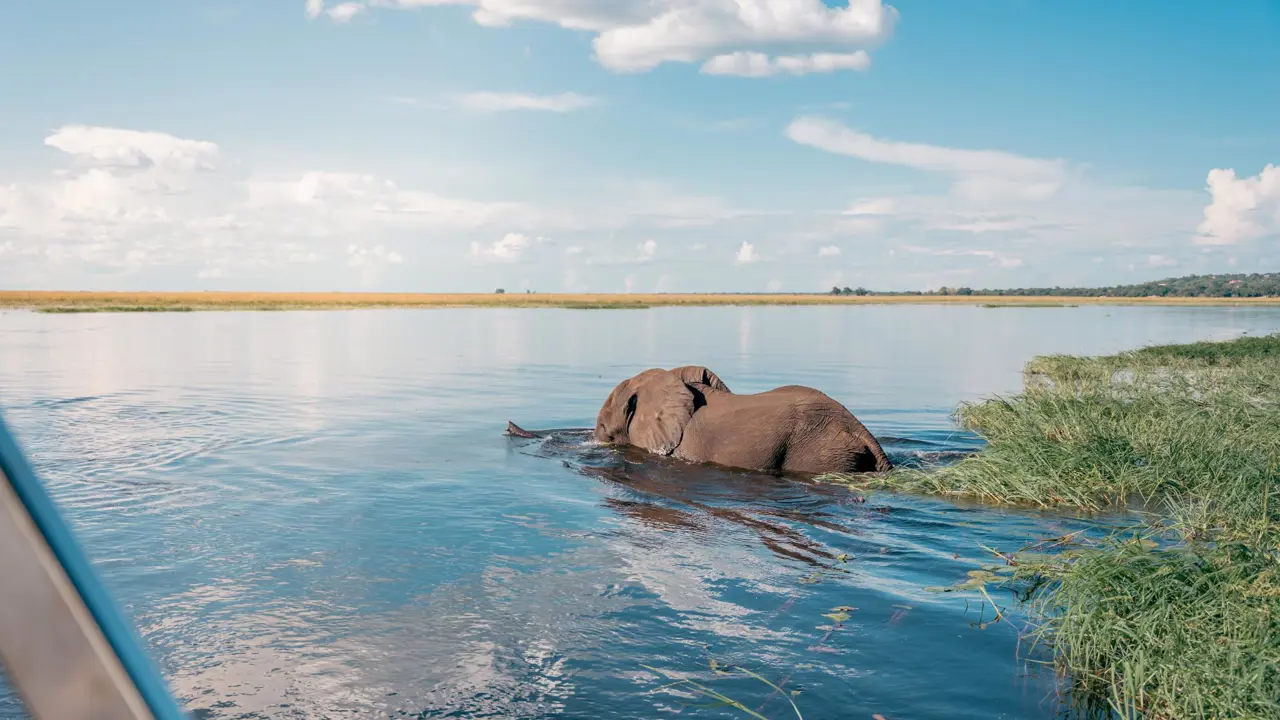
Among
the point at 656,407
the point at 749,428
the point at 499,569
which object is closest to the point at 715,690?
the point at 499,569

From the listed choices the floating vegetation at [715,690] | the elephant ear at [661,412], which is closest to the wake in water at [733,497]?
→ the elephant ear at [661,412]

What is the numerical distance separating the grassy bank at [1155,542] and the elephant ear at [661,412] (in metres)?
3.03

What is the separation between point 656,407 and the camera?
12.6 m

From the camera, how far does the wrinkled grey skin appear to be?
1134cm

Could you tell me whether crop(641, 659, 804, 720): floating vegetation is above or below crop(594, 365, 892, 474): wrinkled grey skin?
below

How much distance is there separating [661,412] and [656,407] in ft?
0.53

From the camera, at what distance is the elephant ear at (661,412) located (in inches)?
485

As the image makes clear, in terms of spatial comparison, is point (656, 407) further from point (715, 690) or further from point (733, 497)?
point (715, 690)

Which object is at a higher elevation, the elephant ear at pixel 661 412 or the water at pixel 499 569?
the elephant ear at pixel 661 412

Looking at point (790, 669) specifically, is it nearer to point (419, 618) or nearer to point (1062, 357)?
point (419, 618)

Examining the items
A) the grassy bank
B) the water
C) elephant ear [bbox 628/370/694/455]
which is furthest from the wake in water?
the grassy bank

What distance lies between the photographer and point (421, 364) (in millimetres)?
30672

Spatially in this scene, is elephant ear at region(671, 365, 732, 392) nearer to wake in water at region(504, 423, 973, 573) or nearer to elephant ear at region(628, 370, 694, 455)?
elephant ear at region(628, 370, 694, 455)

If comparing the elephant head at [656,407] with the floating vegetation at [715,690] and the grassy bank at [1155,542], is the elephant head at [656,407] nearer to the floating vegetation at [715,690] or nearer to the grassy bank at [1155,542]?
the grassy bank at [1155,542]
